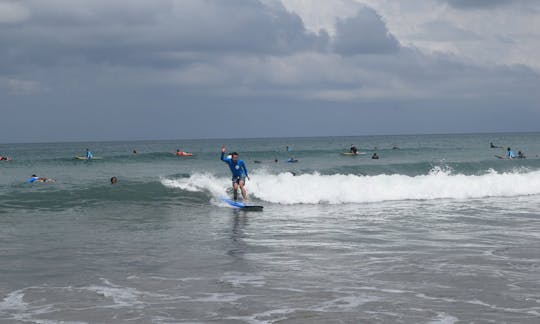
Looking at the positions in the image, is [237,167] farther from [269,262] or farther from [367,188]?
[269,262]

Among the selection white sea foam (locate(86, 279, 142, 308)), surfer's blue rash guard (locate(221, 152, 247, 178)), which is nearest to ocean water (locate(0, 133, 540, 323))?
white sea foam (locate(86, 279, 142, 308))

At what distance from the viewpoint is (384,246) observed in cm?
1348

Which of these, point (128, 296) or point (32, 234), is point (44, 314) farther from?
point (32, 234)

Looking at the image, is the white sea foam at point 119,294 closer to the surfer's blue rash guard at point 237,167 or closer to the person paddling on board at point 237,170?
the person paddling on board at point 237,170

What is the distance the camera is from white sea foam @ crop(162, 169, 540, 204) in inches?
1022

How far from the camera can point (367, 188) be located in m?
27.1

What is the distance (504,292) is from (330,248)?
15.4 ft

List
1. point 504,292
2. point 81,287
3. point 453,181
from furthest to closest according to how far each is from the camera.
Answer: point 453,181
point 81,287
point 504,292

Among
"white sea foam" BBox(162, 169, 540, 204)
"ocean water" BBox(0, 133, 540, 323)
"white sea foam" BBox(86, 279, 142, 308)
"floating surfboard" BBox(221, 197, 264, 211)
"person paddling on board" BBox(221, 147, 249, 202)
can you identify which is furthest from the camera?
"white sea foam" BBox(162, 169, 540, 204)

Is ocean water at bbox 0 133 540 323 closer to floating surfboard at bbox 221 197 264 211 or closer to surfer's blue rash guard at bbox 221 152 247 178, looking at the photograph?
floating surfboard at bbox 221 197 264 211

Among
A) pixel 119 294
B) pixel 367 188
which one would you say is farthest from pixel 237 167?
pixel 119 294

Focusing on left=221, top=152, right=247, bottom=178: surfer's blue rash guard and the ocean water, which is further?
left=221, top=152, right=247, bottom=178: surfer's blue rash guard

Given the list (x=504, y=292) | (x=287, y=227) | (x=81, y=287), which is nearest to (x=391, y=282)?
(x=504, y=292)

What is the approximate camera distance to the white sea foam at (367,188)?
25969 mm
